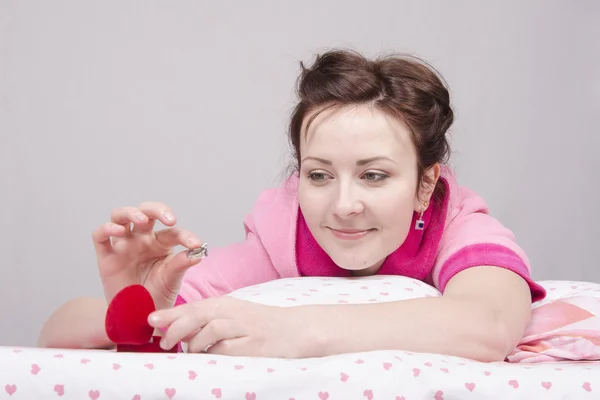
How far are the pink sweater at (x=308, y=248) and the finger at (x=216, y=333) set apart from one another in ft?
1.63

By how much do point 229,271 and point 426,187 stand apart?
0.43 metres

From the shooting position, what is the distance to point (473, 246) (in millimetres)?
1558

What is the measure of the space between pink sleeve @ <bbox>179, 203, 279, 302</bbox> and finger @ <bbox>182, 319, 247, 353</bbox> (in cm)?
51

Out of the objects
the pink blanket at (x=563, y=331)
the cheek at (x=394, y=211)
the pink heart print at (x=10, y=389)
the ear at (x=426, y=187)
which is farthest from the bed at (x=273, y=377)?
the ear at (x=426, y=187)

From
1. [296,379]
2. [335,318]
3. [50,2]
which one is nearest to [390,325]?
[335,318]

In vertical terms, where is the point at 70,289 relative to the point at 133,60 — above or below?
below

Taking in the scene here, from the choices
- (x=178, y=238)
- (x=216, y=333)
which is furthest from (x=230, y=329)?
(x=178, y=238)

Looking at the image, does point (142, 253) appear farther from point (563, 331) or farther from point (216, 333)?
point (563, 331)

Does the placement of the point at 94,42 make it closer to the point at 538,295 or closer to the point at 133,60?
the point at 133,60

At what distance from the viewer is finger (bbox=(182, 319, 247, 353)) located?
115 cm

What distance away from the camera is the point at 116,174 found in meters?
2.76

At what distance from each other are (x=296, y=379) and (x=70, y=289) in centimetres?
189

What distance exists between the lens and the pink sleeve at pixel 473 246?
1514mm

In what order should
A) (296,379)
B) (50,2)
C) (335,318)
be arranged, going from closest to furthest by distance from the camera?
(296,379) < (335,318) < (50,2)
